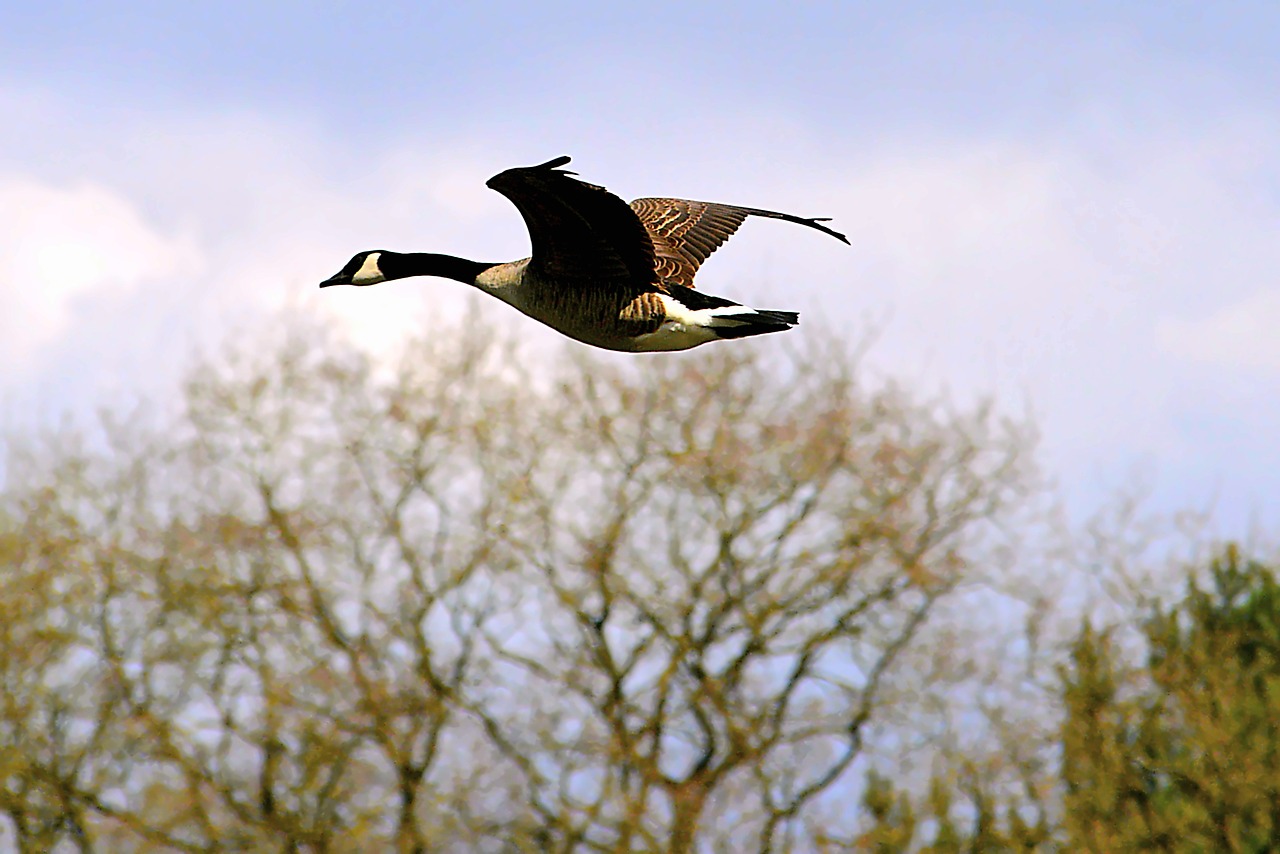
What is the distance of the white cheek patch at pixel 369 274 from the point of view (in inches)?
251

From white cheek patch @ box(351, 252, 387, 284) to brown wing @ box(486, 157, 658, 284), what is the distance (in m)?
1.16

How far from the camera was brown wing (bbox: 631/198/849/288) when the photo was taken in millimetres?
6340

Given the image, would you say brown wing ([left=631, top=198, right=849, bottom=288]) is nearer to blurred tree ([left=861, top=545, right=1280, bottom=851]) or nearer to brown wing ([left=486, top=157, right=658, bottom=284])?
brown wing ([left=486, top=157, right=658, bottom=284])

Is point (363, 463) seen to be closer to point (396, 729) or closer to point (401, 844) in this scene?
point (396, 729)

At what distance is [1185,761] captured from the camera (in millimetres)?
14281

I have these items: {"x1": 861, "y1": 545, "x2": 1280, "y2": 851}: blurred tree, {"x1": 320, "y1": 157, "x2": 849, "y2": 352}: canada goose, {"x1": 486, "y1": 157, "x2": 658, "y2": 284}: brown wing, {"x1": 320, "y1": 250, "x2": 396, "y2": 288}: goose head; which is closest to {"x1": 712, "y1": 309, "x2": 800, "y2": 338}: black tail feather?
{"x1": 320, "y1": 157, "x2": 849, "y2": 352}: canada goose

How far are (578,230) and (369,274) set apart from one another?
152 centimetres

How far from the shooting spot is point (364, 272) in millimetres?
6410

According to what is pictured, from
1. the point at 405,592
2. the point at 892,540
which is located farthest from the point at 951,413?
the point at 405,592

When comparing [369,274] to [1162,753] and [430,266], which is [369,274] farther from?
[1162,753]

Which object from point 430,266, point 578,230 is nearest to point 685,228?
point 430,266

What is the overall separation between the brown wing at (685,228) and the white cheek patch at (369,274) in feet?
3.79

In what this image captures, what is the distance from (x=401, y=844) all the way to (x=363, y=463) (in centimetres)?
396

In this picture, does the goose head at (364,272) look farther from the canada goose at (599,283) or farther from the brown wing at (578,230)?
the brown wing at (578,230)
